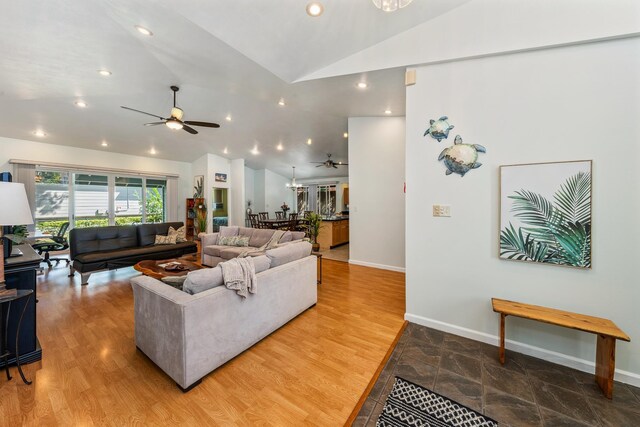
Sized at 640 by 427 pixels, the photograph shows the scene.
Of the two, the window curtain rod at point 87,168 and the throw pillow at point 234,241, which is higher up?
the window curtain rod at point 87,168

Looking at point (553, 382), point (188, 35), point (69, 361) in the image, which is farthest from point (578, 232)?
point (69, 361)

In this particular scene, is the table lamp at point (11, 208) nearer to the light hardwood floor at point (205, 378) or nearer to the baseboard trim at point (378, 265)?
the light hardwood floor at point (205, 378)

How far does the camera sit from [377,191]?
4855 millimetres

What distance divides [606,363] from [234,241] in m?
5.17

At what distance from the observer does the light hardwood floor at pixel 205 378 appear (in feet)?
5.06

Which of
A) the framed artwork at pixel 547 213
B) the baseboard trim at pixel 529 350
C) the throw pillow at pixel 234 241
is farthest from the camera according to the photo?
the throw pillow at pixel 234 241

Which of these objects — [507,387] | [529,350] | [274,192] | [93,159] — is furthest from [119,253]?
[274,192]

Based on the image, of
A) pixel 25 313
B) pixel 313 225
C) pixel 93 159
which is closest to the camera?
pixel 25 313

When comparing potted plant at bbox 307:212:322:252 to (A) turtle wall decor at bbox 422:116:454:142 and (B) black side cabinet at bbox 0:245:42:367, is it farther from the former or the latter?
(B) black side cabinet at bbox 0:245:42:367

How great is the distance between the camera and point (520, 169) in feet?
6.98

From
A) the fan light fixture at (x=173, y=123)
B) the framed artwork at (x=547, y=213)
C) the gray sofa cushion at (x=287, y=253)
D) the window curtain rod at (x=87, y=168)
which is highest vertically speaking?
the fan light fixture at (x=173, y=123)

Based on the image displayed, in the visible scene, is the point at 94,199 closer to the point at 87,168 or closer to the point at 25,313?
the point at 87,168

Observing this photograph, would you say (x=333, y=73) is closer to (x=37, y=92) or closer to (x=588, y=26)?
(x=588, y=26)

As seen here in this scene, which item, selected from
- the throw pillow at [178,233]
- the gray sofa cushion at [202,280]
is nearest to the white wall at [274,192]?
the throw pillow at [178,233]
